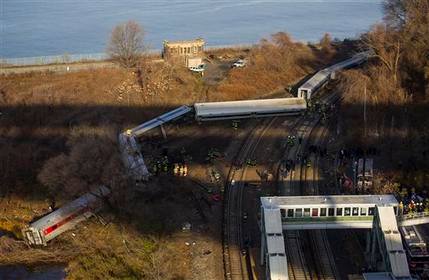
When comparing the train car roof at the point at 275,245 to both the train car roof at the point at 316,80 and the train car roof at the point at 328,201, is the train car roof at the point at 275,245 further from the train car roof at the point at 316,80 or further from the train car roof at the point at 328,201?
the train car roof at the point at 316,80

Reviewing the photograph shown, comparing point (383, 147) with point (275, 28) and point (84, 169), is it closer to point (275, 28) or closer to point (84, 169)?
Answer: point (84, 169)

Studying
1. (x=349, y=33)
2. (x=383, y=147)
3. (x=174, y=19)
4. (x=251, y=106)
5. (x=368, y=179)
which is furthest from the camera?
(x=174, y=19)

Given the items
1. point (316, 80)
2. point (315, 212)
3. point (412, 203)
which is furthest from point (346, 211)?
point (316, 80)

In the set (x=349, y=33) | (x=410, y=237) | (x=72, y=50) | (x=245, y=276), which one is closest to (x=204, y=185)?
(x=245, y=276)

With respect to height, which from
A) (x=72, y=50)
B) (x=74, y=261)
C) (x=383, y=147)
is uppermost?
(x=72, y=50)

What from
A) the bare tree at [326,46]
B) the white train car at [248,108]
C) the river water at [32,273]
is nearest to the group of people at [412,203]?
the white train car at [248,108]

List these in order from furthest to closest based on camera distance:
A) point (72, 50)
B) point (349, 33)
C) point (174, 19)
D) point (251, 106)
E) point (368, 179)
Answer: point (174, 19), point (349, 33), point (72, 50), point (251, 106), point (368, 179)

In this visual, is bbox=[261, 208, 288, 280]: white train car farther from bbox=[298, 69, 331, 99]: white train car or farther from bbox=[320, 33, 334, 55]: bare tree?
bbox=[320, 33, 334, 55]: bare tree
